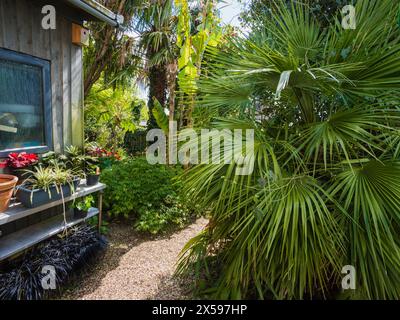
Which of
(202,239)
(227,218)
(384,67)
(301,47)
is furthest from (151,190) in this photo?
(384,67)

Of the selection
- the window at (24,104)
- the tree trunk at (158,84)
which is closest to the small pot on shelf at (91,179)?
the window at (24,104)

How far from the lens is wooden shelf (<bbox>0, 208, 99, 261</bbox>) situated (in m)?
2.52

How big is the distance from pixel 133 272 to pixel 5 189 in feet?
5.71

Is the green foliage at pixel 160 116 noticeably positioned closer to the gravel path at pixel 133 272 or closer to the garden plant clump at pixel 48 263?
the gravel path at pixel 133 272

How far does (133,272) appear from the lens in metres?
3.28

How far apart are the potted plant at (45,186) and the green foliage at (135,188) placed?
5.21 ft

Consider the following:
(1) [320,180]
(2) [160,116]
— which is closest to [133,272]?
(1) [320,180]

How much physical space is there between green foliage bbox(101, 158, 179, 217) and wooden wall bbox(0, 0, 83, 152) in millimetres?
1301

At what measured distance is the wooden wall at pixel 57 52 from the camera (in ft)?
8.63

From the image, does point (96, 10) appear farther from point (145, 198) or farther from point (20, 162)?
point (145, 198)

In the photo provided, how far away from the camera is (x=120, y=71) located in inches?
277
